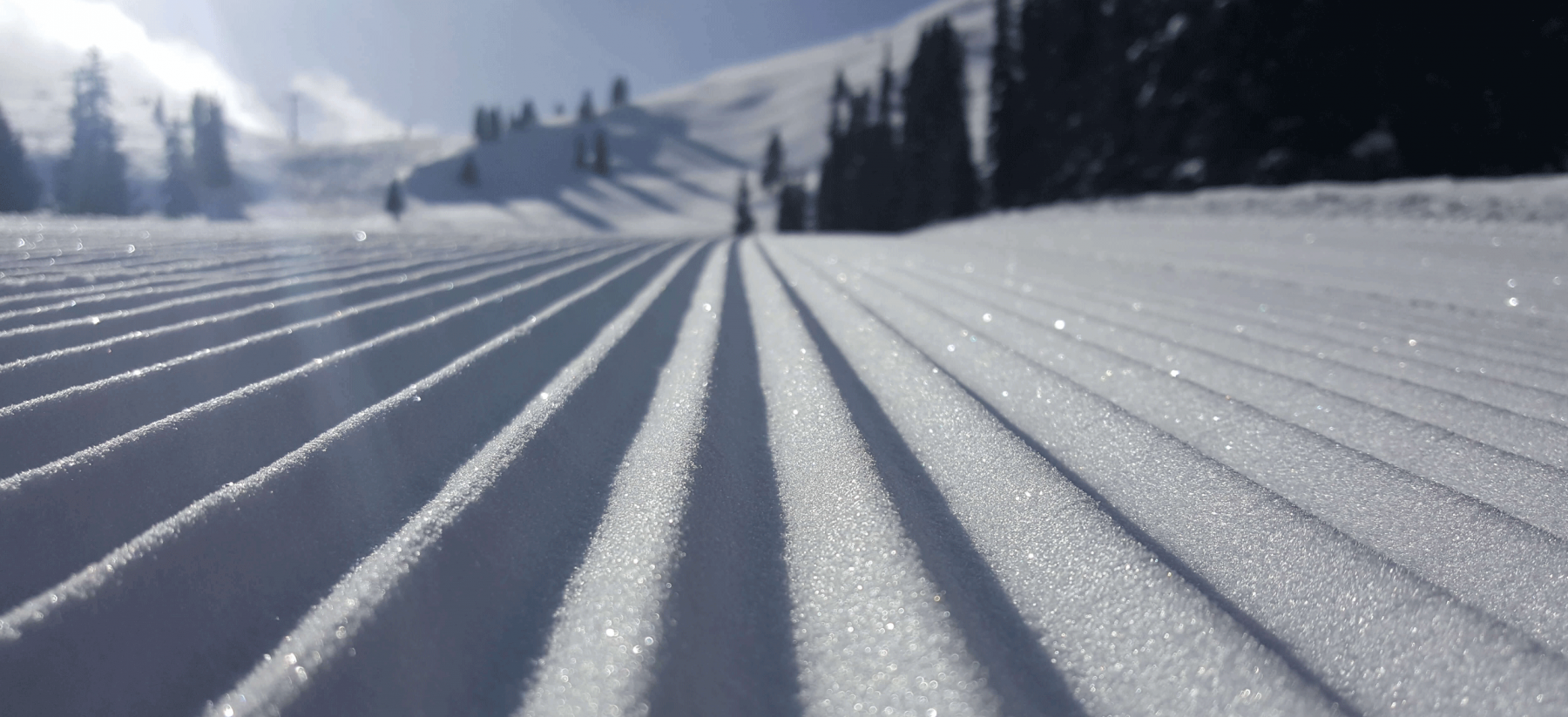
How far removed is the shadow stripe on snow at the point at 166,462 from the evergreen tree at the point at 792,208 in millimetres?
29584

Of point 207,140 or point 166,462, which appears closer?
point 166,462

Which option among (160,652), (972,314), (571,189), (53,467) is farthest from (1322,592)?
(571,189)

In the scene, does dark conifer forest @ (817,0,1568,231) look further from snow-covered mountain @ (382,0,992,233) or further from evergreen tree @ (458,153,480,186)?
evergreen tree @ (458,153,480,186)

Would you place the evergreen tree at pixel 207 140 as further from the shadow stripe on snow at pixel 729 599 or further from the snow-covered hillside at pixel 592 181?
the shadow stripe on snow at pixel 729 599

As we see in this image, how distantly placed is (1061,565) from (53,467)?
4.80 ft

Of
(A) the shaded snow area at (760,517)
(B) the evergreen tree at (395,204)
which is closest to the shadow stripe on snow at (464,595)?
(A) the shaded snow area at (760,517)

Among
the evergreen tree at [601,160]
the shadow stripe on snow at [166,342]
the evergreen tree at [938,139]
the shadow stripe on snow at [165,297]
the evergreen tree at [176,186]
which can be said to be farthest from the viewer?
the evergreen tree at [601,160]

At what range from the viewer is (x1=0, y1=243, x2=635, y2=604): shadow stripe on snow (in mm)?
881

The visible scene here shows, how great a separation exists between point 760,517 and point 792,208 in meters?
30.4


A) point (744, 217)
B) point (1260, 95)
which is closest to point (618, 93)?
point (744, 217)

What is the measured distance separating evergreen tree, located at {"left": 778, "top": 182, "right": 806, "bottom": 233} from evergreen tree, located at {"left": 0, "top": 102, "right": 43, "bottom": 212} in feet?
84.4

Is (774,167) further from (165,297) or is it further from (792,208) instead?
(165,297)

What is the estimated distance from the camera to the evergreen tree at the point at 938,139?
23.1m

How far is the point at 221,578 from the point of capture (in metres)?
0.82
